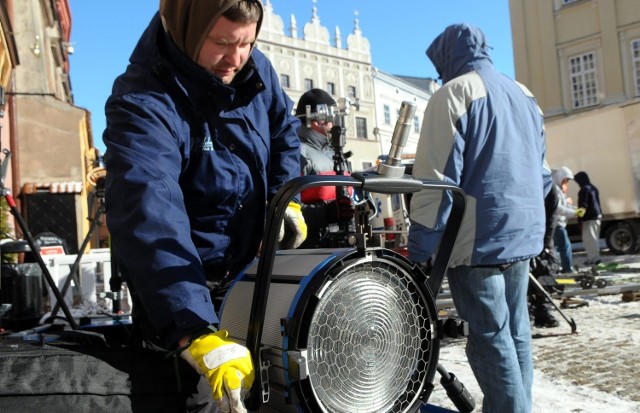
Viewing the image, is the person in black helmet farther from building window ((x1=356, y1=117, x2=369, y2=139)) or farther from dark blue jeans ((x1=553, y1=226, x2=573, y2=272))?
building window ((x1=356, y1=117, x2=369, y2=139))

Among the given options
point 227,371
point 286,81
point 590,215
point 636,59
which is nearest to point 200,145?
point 227,371

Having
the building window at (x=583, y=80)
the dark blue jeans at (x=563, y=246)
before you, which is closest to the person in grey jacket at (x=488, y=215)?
the dark blue jeans at (x=563, y=246)

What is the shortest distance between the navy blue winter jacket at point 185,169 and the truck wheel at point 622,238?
14796 millimetres

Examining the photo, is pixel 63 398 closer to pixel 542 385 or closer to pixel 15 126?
pixel 542 385

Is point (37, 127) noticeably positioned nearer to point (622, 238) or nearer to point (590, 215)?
point (590, 215)

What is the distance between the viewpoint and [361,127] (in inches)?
1909

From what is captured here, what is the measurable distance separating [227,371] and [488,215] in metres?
1.71

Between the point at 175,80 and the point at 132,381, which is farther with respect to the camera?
the point at 175,80

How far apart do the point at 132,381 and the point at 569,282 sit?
651 centimetres

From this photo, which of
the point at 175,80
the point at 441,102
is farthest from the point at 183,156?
the point at 441,102

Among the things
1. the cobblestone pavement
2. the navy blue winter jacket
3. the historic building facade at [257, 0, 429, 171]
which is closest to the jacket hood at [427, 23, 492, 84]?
the navy blue winter jacket

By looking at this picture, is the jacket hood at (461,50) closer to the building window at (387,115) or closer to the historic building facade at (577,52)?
the historic building facade at (577,52)

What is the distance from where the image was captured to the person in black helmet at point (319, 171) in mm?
4574

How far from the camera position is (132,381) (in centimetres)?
123
